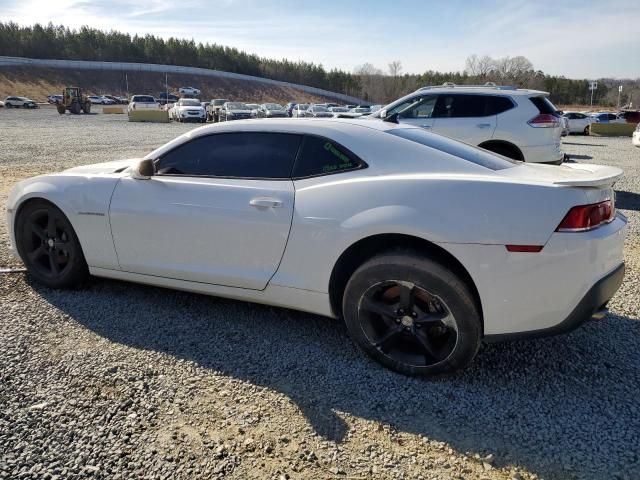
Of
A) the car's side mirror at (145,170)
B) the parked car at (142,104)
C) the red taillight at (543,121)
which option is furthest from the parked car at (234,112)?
the car's side mirror at (145,170)

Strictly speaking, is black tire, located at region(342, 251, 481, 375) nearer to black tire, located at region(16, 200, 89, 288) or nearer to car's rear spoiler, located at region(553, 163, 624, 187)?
car's rear spoiler, located at region(553, 163, 624, 187)

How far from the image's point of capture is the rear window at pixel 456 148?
127 inches

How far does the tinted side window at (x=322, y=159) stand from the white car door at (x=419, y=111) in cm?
587

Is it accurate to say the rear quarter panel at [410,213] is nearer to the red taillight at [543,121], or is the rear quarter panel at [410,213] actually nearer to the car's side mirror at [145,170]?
the car's side mirror at [145,170]

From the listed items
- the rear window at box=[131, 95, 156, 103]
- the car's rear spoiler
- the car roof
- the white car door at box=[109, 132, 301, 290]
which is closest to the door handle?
the white car door at box=[109, 132, 301, 290]

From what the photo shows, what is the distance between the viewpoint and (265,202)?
10.6 ft

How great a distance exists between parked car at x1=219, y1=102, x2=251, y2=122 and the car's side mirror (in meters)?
27.9

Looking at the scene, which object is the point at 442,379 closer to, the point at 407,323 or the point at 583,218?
the point at 407,323

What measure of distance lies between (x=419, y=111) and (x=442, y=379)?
22.3ft

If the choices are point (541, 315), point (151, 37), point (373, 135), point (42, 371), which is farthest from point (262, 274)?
point (151, 37)

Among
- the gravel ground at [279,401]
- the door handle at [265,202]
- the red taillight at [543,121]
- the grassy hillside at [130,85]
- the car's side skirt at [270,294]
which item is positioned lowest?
the gravel ground at [279,401]

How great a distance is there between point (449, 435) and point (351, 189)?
1.46 m

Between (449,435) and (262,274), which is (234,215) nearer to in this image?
(262,274)

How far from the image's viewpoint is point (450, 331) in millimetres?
2854
